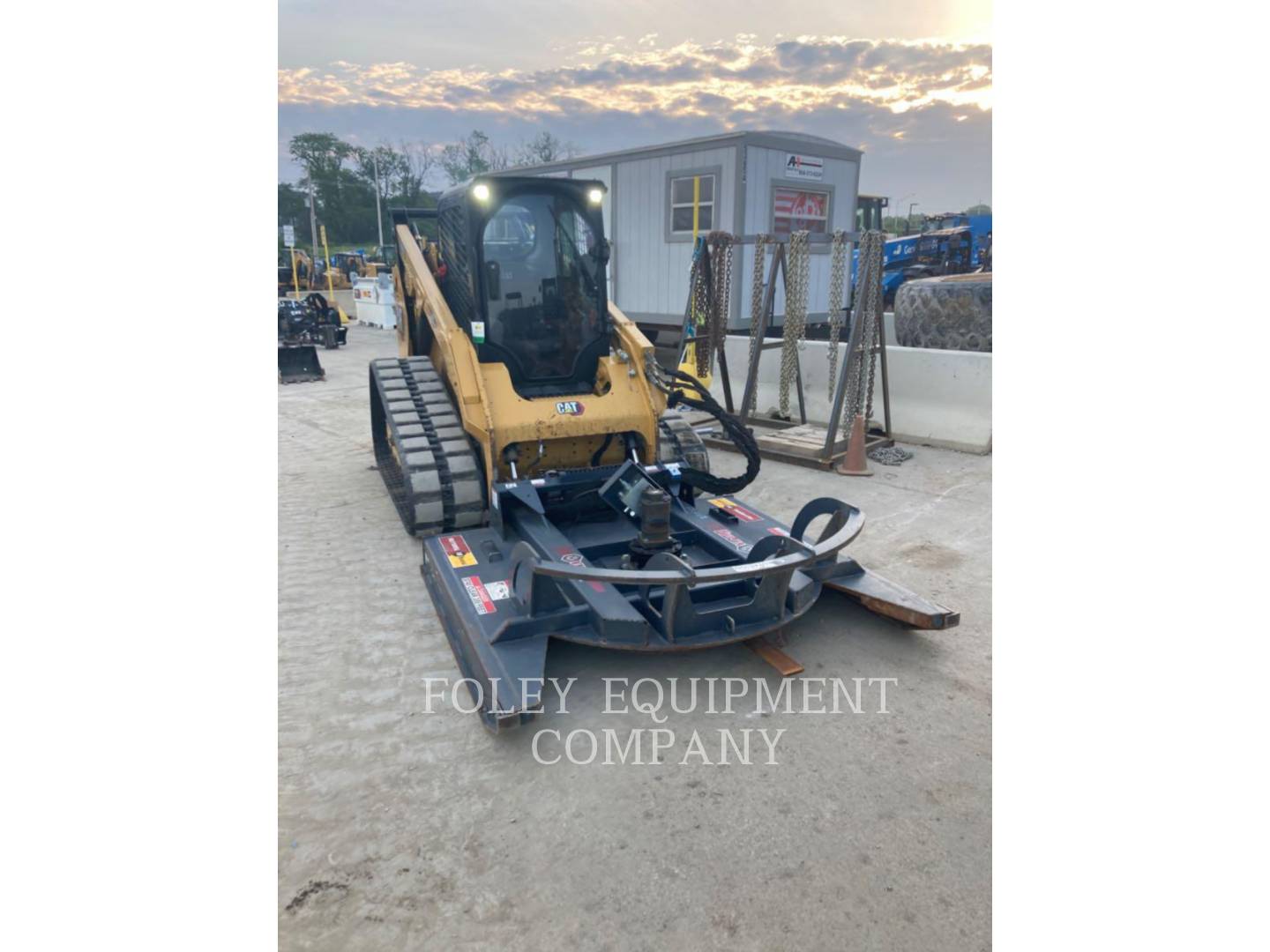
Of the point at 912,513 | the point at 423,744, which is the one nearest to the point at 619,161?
the point at 912,513

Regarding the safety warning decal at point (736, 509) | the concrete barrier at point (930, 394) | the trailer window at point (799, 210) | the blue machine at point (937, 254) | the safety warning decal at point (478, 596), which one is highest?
the blue machine at point (937, 254)

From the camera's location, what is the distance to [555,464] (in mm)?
5828

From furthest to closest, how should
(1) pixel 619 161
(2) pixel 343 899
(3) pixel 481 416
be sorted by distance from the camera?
(1) pixel 619 161 → (3) pixel 481 416 → (2) pixel 343 899

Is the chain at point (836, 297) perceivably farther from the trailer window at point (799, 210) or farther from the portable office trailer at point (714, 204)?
the trailer window at point (799, 210)

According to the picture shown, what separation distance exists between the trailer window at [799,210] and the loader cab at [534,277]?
7251 mm

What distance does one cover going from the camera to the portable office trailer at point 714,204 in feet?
38.4

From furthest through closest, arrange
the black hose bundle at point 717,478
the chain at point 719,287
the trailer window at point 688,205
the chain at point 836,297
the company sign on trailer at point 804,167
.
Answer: the company sign on trailer at point 804,167 → the trailer window at point 688,205 → the chain at point 719,287 → the chain at point 836,297 → the black hose bundle at point 717,478

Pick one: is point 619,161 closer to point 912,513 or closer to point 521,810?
point 912,513

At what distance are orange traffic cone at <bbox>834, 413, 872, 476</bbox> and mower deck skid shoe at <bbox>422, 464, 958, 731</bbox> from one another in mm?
2632

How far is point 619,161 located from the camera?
1354 cm

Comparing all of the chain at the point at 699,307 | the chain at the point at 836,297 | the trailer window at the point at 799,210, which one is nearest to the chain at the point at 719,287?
the chain at the point at 699,307

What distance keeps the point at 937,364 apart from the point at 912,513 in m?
2.92

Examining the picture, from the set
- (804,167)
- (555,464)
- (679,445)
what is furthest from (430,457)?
(804,167)

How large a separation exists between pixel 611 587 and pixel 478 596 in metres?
0.76
